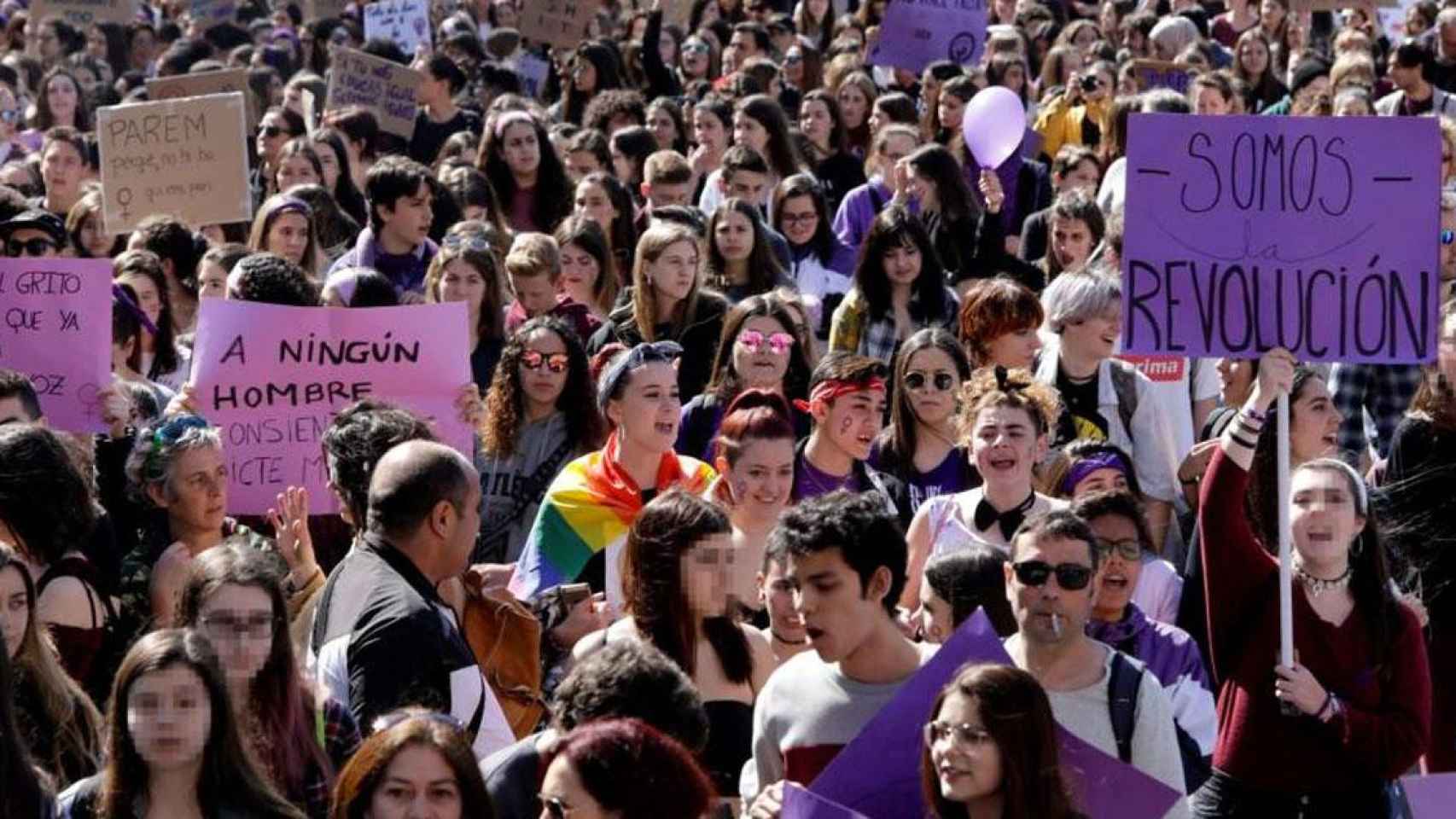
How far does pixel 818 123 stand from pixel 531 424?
Answer: 6.70 metres

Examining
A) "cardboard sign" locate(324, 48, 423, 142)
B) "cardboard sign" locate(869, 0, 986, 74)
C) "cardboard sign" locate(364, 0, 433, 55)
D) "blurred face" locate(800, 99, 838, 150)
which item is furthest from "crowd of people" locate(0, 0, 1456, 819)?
"cardboard sign" locate(364, 0, 433, 55)

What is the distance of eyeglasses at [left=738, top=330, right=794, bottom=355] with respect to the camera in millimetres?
8969

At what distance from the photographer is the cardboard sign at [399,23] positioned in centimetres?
1989

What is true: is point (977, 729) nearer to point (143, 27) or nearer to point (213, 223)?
point (213, 223)

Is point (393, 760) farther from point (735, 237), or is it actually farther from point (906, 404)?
point (735, 237)

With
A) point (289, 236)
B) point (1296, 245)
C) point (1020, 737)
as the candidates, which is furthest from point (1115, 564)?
point (289, 236)

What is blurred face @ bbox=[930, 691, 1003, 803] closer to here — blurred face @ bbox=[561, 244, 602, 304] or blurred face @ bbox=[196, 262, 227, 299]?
blurred face @ bbox=[196, 262, 227, 299]

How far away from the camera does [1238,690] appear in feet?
21.6

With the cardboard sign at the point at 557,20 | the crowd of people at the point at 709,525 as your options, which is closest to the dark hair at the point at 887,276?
the crowd of people at the point at 709,525

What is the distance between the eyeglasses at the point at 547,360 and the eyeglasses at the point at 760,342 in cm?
66

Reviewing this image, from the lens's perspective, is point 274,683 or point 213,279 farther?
point 213,279

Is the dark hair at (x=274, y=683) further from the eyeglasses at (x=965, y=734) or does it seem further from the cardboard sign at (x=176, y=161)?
the cardboard sign at (x=176, y=161)

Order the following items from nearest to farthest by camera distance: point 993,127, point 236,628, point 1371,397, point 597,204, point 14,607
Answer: point 236,628
point 14,607
point 1371,397
point 597,204
point 993,127

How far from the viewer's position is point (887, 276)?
1017 centimetres
